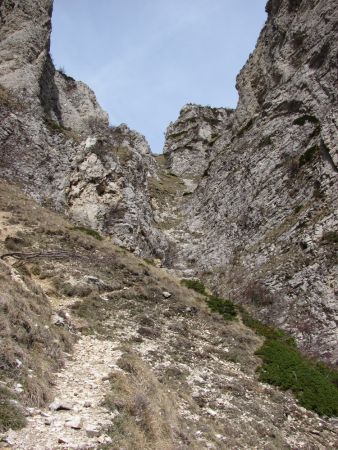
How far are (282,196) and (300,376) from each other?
19522mm

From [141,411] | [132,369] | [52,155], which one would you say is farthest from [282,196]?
[141,411]

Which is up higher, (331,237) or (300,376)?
(331,237)

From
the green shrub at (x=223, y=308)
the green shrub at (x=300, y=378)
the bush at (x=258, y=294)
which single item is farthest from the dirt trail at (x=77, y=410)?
the bush at (x=258, y=294)

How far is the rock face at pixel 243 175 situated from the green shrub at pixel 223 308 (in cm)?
308

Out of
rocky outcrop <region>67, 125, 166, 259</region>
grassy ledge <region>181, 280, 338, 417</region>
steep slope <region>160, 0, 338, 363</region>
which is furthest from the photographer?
rocky outcrop <region>67, 125, 166, 259</region>

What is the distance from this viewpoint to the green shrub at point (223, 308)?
2338 cm

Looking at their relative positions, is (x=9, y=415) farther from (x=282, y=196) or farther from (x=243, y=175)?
(x=243, y=175)

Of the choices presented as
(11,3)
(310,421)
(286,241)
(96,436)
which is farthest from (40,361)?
(11,3)

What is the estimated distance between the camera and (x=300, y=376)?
17.8 m

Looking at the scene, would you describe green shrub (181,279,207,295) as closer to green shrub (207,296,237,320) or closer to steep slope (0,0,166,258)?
green shrub (207,296,237,320)

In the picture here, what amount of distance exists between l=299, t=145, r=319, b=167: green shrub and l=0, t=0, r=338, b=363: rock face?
122 mm

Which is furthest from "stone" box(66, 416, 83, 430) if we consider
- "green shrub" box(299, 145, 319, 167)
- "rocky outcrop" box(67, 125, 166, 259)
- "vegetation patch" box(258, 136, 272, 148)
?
"vegetation patch" box(258, 136, 272, 148)

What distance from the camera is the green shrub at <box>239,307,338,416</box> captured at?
16.2 metres

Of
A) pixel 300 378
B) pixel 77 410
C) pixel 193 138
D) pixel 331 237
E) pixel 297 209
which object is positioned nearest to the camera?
pixel 77 410
